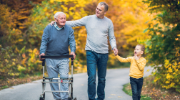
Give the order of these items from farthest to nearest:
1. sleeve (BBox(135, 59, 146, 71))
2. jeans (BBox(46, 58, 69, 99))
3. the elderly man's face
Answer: sleeve (BBox(135, 59, 146, 71)), jeans (BBox(46, 58, 69, 99)), the elderly man's face

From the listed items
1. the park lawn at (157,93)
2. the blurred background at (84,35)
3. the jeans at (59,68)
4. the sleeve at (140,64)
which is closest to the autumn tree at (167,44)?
the blurred background at (84,35)

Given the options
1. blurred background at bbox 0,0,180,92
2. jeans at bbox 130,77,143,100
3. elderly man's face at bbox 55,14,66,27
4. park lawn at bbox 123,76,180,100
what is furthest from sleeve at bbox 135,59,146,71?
blurred background at bbox 0,0,180,92

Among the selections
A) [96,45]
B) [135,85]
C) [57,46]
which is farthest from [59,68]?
[135,85]

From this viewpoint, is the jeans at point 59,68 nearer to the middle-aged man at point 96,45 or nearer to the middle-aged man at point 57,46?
the middle-aged man at point 57,46

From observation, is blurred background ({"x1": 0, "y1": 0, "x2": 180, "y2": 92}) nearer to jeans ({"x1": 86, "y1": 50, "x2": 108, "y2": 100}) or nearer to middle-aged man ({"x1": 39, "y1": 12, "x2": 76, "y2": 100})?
jeans ({"x1": 86, "y1": 50, "x2": 108, "y2": 100})

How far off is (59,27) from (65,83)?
1.14 metres

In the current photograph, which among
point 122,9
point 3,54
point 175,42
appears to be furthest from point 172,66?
point 122,9

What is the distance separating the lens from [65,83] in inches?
180

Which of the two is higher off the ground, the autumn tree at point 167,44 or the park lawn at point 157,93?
the autumn tree at point 167,44

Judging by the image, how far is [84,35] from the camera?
50.0 ft

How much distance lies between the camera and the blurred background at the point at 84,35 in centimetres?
691

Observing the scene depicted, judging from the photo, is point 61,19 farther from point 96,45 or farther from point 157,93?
point 157,93

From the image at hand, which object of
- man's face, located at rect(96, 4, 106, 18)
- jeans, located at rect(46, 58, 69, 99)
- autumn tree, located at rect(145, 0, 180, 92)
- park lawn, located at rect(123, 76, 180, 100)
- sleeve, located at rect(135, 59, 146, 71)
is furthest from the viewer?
park lawn, located at rect(123, 76, 180, 100)

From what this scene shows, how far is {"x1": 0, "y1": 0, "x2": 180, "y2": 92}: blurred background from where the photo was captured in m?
6.91
